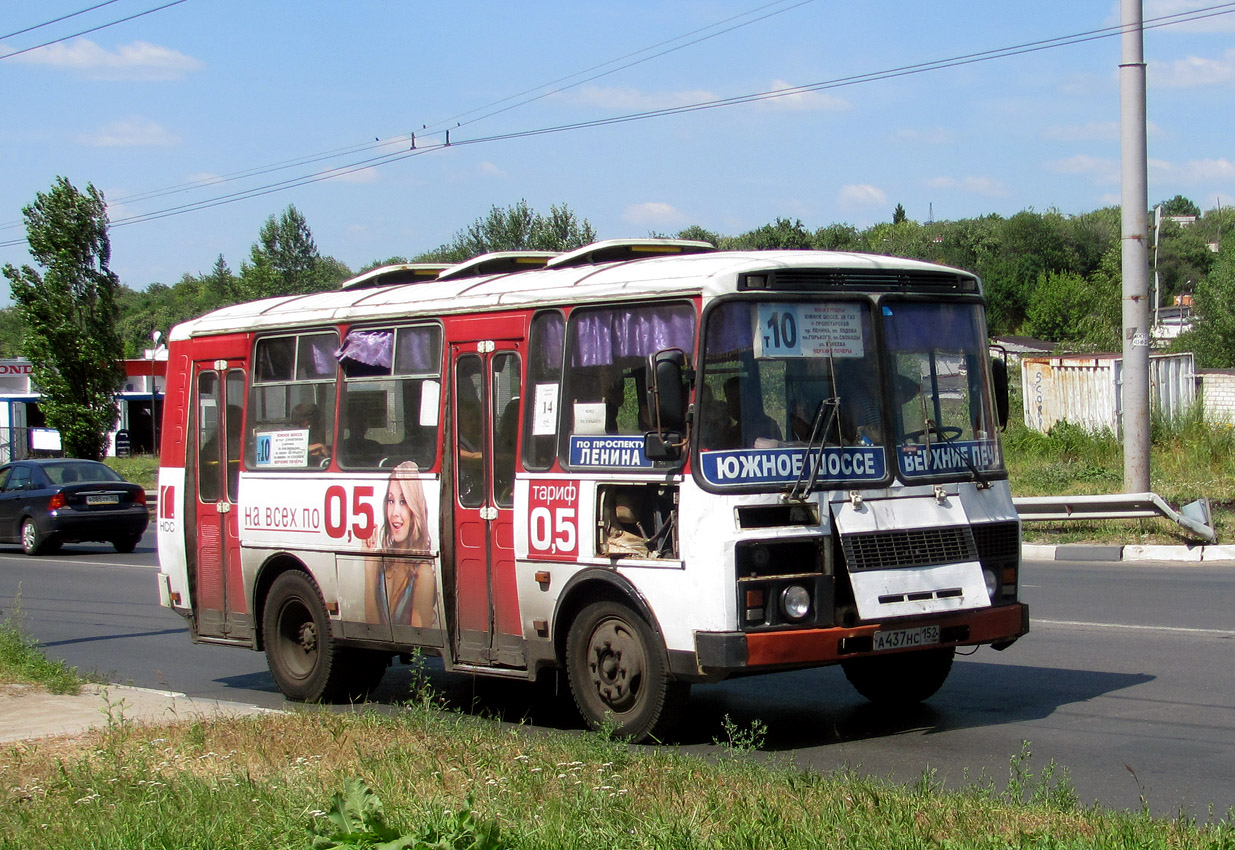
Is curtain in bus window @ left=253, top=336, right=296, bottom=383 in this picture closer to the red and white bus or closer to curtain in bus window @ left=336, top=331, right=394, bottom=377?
the red and white bus

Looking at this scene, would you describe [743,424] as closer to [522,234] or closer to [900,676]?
[900,676]

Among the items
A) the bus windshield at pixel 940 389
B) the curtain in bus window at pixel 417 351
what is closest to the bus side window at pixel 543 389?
the curtain in bus window at pixel 417 351

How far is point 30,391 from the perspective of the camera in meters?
60.0

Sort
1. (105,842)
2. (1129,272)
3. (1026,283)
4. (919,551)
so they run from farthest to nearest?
(1026,283), (1129,272), (919,551), (105,842)

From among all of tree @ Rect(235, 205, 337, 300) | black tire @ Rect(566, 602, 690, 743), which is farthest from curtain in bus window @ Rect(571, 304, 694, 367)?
tree @ Rect(235, 205, 337, 300)

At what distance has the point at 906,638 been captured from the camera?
7398 mm

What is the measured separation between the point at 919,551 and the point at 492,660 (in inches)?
105

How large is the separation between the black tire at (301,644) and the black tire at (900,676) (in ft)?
11.7

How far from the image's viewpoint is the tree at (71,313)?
3825cm

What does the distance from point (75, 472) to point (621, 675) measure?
18799 mm

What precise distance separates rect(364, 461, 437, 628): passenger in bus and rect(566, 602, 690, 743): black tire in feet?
4.34

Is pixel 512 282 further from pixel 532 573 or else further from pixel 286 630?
pixel 286 630

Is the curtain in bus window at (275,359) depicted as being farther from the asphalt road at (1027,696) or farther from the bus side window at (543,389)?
the bus side window at (543,389)

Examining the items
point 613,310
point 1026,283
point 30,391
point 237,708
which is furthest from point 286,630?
point 1026,283
